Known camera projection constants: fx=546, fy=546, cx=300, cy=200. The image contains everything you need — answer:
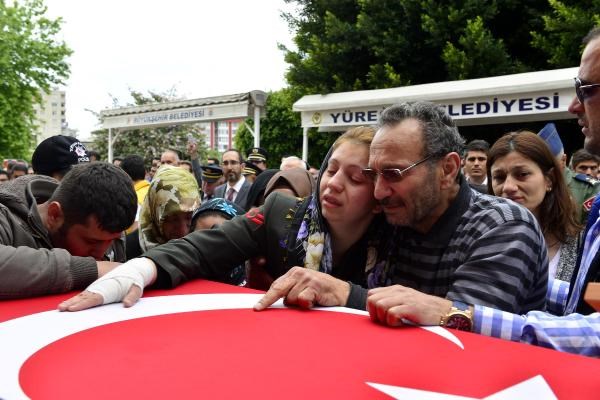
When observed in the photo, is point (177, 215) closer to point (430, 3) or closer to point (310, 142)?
point (430, 3)

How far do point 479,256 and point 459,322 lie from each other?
0.32 m

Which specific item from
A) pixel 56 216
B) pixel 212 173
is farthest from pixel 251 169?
pixel 56 216

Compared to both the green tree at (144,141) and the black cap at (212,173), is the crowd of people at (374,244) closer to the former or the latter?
the black cap at (212,173)

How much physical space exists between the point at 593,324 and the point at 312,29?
17.4 m

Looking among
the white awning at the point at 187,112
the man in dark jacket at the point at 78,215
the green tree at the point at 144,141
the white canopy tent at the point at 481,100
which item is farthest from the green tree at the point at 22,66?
the man in dark jacket at the point at 78,215

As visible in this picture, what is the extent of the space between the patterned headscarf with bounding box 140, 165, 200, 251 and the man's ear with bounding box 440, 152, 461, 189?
143cm

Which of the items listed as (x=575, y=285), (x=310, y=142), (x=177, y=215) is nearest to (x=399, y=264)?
(x=575, y=285)

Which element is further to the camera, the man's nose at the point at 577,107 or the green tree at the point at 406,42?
the green tree at the point at 406,42

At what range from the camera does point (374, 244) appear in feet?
6.78

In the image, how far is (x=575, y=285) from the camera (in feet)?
6.12

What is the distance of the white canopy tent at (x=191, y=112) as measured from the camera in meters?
11.6

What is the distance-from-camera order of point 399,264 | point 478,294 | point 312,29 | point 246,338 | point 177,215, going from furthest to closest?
point 312,29, point 177,215, point 399,264, point 478,294, point 246,338

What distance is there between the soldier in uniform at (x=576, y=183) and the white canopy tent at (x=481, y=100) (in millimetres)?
3254

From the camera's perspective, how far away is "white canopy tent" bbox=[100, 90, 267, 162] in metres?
11.6
